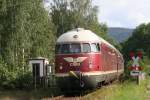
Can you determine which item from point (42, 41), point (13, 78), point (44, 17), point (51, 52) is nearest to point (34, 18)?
point (44, 17)

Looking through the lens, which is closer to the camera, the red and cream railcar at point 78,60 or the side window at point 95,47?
the red and cream railcar at point 78,60

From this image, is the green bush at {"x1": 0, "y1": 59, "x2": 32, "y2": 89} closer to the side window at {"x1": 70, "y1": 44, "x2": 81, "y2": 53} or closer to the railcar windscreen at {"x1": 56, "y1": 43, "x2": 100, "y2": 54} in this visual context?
the railcar windscreen at {"x1": 56, "y1": 43, "x2": 100, "y2": 54}

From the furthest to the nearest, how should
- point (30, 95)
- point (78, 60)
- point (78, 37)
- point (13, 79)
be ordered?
point (13, 79)
point (30, 95)
point (78, 37)
point (78, 60)

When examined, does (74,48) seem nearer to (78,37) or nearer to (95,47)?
(78,37)

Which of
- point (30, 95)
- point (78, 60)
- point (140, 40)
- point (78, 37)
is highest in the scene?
point (140, 40)

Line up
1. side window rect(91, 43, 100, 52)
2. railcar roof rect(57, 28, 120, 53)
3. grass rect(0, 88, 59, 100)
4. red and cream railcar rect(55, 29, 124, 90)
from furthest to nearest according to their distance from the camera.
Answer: side window rect(91, 43, 100, 52) < railcar roof rect(57, 28, 120, 53) < grass rect(0, 88, 59, 100) < red and cream railcar rect(55, 29, 124, 90)

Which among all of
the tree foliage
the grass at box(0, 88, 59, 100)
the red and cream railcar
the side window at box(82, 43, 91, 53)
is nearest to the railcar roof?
the red and cream railcar

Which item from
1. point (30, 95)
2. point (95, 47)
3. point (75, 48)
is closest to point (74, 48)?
point (75, 48)

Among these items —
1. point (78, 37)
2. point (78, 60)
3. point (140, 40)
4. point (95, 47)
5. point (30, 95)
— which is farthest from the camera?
point (140, 40)

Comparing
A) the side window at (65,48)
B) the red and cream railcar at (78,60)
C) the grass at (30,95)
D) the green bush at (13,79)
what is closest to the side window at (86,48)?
the red and cream railcar at (78,60)

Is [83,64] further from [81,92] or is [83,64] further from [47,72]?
[47,72]

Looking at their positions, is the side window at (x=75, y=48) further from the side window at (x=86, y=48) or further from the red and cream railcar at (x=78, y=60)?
the side window at (x=86, y=48)

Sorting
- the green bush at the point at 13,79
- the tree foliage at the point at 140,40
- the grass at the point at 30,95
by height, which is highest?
the tree foliage at the point at 140,40

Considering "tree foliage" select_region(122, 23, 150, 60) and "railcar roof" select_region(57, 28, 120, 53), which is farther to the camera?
"tree foliage" select_region(122, 23, 150, 60)
